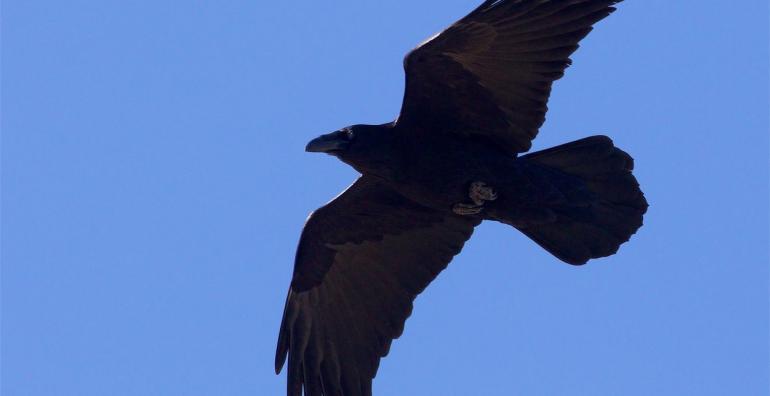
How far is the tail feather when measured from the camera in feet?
37.6

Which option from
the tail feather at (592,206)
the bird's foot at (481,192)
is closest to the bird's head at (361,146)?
the bird's foot at (481,192)

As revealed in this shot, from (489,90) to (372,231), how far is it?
6.37 ft

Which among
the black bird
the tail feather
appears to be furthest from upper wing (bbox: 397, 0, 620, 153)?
the tail feather

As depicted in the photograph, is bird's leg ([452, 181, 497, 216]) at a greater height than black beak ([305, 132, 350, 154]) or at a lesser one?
lesser

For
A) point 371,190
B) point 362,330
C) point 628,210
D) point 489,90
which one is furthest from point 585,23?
point 362,330

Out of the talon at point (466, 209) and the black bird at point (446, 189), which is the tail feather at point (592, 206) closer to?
the black bird at point (446, 189)

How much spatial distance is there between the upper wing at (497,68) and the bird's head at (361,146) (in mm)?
235

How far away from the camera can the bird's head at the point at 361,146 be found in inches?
441

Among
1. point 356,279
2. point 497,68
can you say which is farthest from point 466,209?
point 356,279

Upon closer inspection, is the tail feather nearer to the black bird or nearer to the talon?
the black bird

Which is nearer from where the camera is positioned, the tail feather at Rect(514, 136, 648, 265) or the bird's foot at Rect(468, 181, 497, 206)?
the bird's foot at Rect(468, 181, 497, 206)

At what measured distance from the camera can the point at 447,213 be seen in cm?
1216

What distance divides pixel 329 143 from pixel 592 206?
7.09 ft

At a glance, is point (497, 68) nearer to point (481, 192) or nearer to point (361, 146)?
point (481, 192)
